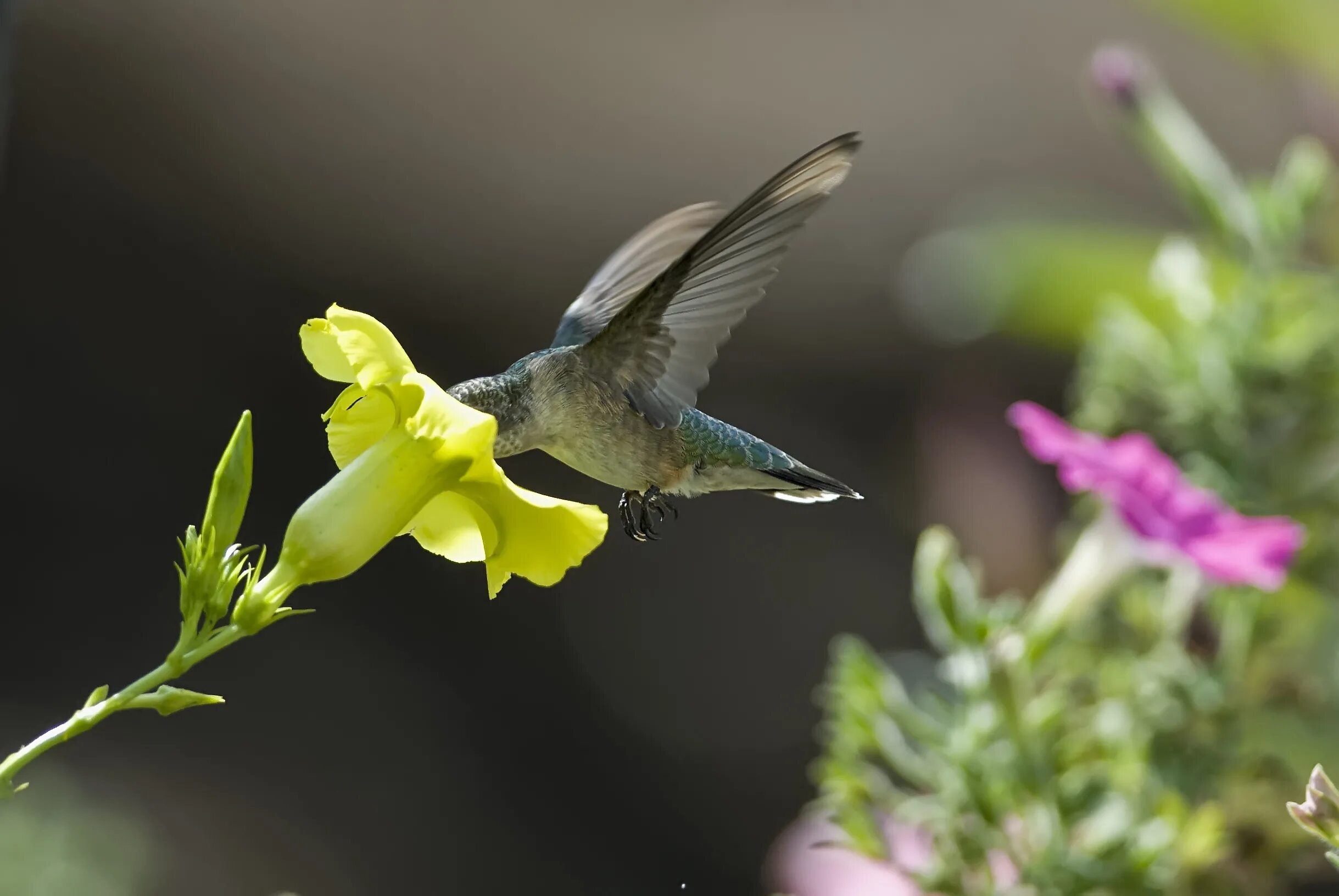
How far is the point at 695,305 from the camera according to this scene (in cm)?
123

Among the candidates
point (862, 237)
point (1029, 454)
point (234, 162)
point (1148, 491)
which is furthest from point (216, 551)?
point (862, 237)

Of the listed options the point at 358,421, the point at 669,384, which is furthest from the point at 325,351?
the point at 669,384

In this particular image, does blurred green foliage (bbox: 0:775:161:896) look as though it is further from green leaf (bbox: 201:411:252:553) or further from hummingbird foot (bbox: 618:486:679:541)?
green leaf (bbox: 201:411:252:553)

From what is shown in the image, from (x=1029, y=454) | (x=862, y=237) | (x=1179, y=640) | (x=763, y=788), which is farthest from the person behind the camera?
(x=862, y=237)

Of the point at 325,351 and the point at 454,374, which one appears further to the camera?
the point at 454,374

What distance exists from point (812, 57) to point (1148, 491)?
3845 millimetres

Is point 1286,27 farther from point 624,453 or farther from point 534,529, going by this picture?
point 534,529

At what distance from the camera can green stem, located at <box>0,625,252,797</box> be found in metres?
0.73

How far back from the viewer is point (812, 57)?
5.03 metres

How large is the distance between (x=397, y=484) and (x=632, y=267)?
2.24ft

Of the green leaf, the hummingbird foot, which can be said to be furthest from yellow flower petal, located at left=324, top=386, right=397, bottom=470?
the hummingbird foot

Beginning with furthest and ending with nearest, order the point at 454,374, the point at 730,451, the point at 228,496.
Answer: the point at 454,374 → the point at 730,451 → the point at 228,496

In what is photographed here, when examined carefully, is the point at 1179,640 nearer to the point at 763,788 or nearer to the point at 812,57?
the point at 763,788

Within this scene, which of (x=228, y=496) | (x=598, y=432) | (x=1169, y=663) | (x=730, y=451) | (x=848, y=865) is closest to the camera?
(x=228, y=496)
